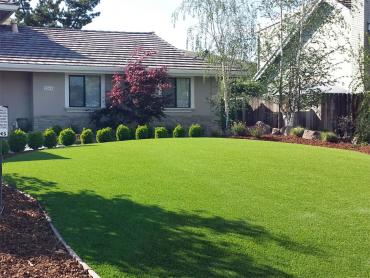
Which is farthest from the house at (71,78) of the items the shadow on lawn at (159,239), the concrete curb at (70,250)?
the concrete curb at (70,250)

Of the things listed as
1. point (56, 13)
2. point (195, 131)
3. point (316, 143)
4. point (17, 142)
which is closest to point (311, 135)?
point (316, 143)

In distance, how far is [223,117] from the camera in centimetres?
2394

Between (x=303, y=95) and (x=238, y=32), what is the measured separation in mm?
3698

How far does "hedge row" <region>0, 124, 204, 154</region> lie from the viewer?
16516mm

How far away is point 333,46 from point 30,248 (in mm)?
19558

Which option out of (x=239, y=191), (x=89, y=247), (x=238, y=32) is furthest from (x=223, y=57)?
(x=89, y=247)

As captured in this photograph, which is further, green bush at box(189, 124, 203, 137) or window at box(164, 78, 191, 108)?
window at box(164, 78, 191, 108)

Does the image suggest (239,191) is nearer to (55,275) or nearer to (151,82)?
(55,275)

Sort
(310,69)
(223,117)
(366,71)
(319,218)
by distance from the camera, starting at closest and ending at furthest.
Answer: (319,218), (366,71), (310,69), (223,117)

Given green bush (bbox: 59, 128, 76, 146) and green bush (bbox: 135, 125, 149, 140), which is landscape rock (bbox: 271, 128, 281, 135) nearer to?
green bush (bbox: 135, 125, 149, 140)

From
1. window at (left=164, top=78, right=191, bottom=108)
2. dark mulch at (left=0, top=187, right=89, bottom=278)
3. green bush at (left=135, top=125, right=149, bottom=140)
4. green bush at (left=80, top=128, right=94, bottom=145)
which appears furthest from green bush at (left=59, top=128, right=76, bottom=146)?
dark mulch at (left=0, top=187, right=89, bottom=278)

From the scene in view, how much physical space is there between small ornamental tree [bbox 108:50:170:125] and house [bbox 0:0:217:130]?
1.39m

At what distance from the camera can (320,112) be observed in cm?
2250

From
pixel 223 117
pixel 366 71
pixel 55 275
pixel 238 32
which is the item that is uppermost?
pixel 238 32
